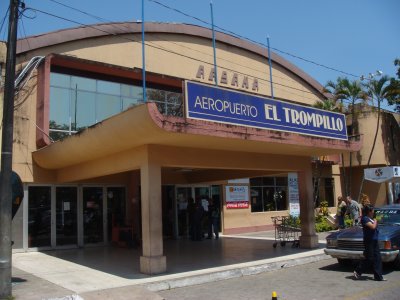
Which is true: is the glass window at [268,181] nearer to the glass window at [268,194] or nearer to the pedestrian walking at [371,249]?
the glass window at [268,194]

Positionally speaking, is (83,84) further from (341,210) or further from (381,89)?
(381,89)

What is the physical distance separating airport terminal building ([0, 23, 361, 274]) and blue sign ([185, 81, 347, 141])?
0.11 feet

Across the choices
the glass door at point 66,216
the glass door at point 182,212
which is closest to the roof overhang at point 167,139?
the glass door at point 66,216

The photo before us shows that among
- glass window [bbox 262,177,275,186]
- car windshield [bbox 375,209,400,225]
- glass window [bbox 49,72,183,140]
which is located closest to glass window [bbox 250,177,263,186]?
glass window [bbox 262,177,275,186]

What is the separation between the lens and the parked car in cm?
1011

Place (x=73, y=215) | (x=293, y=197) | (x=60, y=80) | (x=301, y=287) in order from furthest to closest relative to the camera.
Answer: (x=293, y=197)
(x=60, y=80)
(x=73, y=215)
(x=301, y=287)

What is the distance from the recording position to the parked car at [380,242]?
33.2 ft

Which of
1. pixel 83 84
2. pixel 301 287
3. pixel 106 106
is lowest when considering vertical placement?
pixel 301 287

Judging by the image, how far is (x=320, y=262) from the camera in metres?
12.7

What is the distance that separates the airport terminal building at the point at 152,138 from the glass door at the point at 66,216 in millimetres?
39

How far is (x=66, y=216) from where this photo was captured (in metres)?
16.5

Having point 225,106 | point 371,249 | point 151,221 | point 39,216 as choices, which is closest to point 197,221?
point 39,216

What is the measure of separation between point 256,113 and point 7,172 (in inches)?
244

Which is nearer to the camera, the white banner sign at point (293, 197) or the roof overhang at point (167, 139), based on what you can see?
the roof overhang at point (167, 139)
